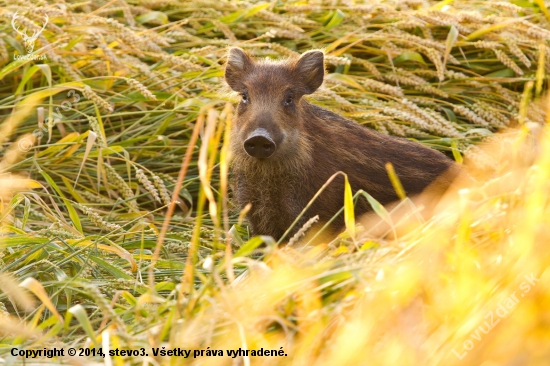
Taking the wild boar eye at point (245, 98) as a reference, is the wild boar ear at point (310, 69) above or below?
above

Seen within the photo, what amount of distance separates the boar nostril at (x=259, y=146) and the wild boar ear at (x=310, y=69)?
2.25ft

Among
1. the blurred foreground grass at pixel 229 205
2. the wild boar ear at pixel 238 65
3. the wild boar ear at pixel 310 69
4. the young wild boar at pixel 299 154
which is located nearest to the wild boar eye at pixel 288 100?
the young wild boar at pixel 299 154

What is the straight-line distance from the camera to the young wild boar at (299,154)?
4812 millimetres

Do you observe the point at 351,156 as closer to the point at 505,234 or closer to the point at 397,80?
the point at 397,80

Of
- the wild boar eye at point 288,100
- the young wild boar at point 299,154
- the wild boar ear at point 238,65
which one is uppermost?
the wild boar ear at point 238,65

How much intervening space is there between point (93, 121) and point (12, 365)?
237 centimetres

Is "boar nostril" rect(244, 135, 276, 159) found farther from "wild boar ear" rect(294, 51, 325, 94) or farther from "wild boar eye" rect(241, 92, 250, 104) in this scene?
"wild boar ear" rect(294, 51, 325, 94)

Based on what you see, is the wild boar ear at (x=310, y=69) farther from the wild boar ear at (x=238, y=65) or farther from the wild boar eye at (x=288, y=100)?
the wild boar ear at (x=238, y=65)

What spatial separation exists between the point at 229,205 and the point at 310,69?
1220 mm

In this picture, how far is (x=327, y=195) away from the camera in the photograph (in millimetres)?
4762

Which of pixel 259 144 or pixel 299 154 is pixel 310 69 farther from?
pixel 259 144

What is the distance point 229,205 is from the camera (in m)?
5.71

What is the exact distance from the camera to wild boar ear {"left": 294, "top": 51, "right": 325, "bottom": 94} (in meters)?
5.07

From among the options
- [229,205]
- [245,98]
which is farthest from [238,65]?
[229,205]
